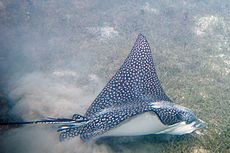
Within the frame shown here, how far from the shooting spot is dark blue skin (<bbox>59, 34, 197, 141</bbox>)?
3.36 m

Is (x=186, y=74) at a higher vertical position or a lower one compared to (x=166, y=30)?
lower

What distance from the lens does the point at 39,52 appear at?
334 inches

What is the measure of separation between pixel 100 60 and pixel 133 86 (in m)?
3.97

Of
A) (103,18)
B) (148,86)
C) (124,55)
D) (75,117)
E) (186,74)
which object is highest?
(103,18)

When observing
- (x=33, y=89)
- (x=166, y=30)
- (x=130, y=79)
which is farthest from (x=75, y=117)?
(x=166, y=30)

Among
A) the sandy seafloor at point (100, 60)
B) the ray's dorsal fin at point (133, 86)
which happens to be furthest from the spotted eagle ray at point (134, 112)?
the sandy seafloor at point (100, 60)

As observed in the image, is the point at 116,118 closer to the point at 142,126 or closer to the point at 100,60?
the point at 142,126

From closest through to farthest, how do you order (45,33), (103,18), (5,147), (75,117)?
(75,117), (5,147), (45,33), (103,18)

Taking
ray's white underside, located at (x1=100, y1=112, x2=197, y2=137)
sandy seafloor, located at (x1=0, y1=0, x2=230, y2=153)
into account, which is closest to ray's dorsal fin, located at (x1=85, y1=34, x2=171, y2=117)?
ray's white underside, located at (x1=100, y1=112, x2=197, y2=137)

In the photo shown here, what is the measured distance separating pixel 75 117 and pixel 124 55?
4931 millimetres

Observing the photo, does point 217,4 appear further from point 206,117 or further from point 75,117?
point 75,117

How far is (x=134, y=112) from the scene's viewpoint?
10.9 ft

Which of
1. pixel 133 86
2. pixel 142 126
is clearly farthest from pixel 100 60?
pixel 142 126

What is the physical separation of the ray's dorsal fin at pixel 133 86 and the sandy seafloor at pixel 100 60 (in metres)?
0.75
